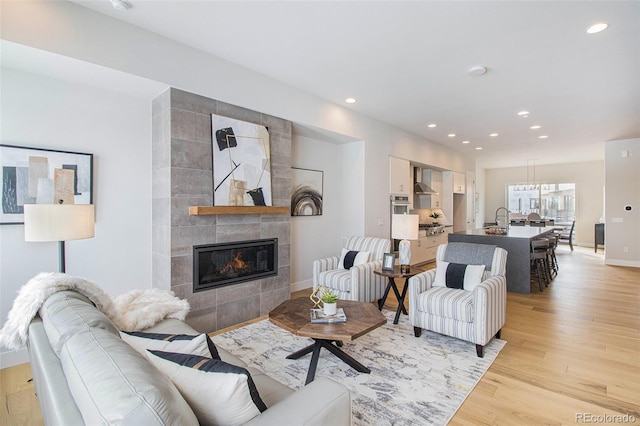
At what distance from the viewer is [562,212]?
1077 centimetres

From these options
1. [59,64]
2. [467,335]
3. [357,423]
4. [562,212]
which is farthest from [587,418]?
[562,212]

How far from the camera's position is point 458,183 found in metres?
8.56

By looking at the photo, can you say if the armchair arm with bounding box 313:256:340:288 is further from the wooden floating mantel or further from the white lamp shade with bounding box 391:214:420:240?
the white lamp shade with bounding box 391:214:420:240

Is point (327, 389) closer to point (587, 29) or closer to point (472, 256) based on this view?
point (472, 256)

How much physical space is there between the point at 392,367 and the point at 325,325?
808mm

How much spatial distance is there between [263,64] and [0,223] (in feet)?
9.46

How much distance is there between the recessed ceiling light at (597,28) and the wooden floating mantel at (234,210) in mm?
3554

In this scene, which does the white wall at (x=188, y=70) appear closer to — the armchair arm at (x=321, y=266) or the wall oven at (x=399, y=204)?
the wall oven at (x=399, y=204)

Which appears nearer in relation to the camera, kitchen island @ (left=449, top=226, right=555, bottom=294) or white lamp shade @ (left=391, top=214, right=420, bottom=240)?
white lamp shade @ (left=391, top=214, right=420, bottom=240)

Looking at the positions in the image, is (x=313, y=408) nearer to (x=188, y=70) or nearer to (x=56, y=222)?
(x=56, y=222)

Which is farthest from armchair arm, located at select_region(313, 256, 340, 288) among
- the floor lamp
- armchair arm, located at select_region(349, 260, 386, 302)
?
the floor lamp

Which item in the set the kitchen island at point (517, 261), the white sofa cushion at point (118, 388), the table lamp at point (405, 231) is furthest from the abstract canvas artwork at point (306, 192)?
the white sofa cushion at point (118, 388)

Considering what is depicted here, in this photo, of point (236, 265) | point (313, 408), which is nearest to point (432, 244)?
point (236, 265)

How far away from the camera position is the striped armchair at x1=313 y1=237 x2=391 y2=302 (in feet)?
12.4
